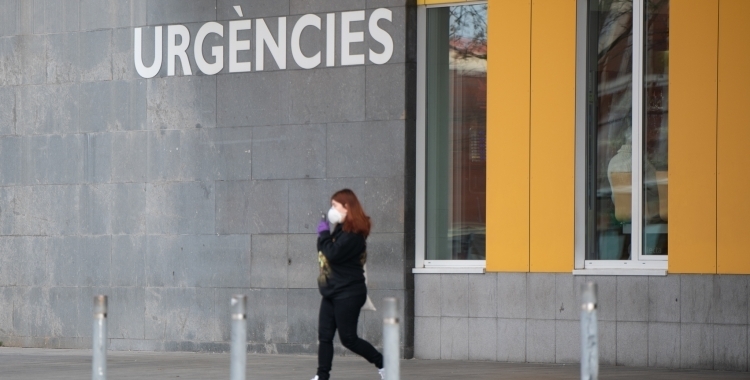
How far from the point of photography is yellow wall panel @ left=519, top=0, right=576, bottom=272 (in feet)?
44.0

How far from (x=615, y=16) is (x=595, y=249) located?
2.52 m

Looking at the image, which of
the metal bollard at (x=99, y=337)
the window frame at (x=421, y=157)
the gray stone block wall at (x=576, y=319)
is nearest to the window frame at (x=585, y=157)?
the gray stone block wall at (x=576, y=319)

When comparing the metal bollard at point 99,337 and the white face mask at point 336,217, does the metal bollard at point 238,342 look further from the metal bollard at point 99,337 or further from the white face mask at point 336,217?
the white face mask at point 336,217

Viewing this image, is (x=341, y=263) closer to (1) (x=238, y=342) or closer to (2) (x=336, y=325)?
(2) (x=336, y=325)

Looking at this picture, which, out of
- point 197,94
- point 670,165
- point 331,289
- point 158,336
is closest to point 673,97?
point 670,165

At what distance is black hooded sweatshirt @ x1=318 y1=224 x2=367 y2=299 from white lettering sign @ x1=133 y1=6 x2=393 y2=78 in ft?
13.7

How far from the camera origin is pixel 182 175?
50.4 ft

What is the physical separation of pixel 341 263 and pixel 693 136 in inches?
171

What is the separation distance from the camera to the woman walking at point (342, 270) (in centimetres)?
1052

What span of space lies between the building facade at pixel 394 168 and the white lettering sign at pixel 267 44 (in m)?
0.03

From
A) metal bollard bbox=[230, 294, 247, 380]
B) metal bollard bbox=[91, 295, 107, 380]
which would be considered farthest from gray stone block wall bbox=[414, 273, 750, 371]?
metal bollard bbox=[91, 295, 107, 380]

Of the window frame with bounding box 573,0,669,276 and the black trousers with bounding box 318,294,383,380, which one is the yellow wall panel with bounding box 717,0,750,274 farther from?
the black trousers with bounding box 318,294,383,380

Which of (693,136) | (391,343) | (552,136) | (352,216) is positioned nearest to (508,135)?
(552,136)

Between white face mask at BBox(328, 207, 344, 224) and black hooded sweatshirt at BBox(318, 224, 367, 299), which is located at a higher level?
white face mask at BBox(328, 207, 344, 224)
